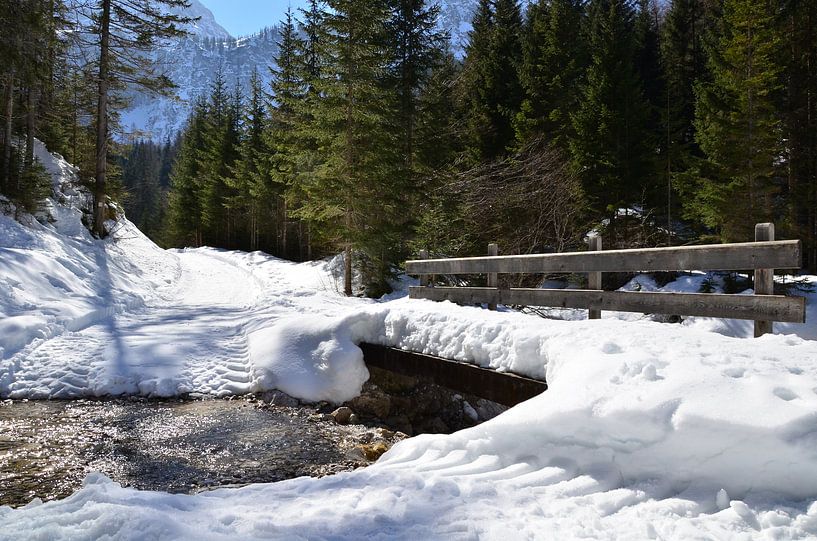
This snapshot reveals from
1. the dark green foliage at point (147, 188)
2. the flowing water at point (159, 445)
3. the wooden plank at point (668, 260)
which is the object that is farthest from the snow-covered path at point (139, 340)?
the dark green foliage at point (147, 188)

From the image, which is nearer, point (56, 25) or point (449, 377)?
point (449, 377)

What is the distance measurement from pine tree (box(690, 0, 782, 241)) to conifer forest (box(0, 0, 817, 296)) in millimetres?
66

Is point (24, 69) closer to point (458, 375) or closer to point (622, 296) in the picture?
point (458, 375)

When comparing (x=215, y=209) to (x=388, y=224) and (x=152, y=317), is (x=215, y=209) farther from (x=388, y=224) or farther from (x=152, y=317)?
(x=152, y=317)

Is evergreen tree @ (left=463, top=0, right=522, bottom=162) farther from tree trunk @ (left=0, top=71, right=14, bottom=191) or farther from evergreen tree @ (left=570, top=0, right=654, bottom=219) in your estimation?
tree trunk @ (left=0, top=71, right=14, bottom=191)

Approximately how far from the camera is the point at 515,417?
11.5 ft

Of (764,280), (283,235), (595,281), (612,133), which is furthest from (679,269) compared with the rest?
(283,235)

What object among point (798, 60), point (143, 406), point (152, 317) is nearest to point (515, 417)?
point (143, 406)

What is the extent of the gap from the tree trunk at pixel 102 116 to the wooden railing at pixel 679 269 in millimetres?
17388

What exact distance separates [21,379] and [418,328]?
5.53 metres

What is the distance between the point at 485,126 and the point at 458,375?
18856 millimetres

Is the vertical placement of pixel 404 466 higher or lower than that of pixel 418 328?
lower

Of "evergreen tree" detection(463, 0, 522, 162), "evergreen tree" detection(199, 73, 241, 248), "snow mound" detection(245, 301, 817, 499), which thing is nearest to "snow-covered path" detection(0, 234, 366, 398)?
"snow mound" detection(245, 301, 817, 499)

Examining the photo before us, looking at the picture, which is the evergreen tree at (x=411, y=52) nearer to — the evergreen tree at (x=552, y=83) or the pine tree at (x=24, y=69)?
the evergreen tree at (x=552, y=83)
